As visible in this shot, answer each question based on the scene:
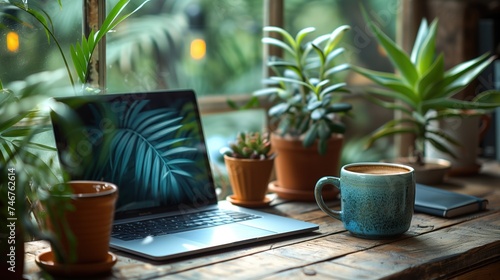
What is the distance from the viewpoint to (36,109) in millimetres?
1407

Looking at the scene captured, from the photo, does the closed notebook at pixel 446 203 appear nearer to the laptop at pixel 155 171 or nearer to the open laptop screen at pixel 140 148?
the laptop at pixel 155 171

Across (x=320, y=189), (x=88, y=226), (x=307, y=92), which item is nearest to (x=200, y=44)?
(x=307, y=92)

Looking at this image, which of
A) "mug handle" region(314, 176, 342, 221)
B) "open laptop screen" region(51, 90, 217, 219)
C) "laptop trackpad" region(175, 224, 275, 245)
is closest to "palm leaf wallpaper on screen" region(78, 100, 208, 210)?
"open laptop screen" region(51, 90, 217, 219)

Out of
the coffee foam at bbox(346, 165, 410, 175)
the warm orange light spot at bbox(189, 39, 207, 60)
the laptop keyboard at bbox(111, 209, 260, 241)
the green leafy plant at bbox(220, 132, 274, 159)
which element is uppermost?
the warm orange light spot at bbox(189, 39, 207, 60)

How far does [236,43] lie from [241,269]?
1138 millimetres

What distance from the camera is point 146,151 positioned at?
5.03 ft

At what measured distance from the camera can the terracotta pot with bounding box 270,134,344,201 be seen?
1.75 meters

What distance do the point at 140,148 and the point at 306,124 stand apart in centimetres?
42

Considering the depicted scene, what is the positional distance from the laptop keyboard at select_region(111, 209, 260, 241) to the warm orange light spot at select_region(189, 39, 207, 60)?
804mm

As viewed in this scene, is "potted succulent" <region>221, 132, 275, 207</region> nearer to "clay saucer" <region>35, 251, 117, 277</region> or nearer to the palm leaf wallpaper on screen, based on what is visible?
the palm leaf wallpaper on screen

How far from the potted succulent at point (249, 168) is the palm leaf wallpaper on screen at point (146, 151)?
0.08 m

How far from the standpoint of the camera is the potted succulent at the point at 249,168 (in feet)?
5.39

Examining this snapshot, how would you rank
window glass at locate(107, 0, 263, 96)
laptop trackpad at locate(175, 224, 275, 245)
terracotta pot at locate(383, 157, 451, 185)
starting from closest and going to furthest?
1. laptop trackpad at locate(175, 224, 275, 245)
2. terracotta pot at locate(383, 157, 451, 185)
3. window glass at locate(107, 0, 263, 96)

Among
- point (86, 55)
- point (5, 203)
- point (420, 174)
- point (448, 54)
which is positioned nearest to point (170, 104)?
point (86, 55)
